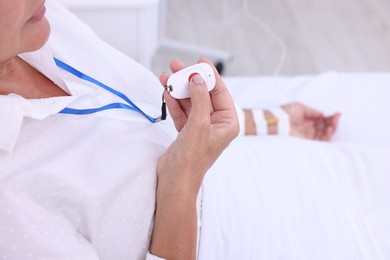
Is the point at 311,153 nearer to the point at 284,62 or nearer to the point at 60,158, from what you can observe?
the point at 60,158

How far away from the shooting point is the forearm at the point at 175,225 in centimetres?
80

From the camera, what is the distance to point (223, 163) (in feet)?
3.41

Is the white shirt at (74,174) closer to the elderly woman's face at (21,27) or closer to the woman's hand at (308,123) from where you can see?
the elderly woman's face at (21,27)

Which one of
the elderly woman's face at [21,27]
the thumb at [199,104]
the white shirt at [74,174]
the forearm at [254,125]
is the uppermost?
the elderly woman's face at [21,27]

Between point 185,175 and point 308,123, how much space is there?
2.10 feet

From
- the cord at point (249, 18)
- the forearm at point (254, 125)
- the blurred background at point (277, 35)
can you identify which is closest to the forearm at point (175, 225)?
the forearm at point (254, 125)

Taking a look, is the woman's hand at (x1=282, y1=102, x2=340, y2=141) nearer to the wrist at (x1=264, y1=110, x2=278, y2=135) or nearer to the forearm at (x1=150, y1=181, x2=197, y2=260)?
the wrist at (x1=264, y1=110, x2=278, y2=135)

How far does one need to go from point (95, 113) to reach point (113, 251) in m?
0.26

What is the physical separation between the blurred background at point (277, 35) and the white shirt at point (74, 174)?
1046 mm

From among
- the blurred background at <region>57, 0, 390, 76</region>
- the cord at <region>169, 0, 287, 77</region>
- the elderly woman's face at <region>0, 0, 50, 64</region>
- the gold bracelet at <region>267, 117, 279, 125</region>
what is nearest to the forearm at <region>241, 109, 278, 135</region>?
the gold bracelet at <region>267, 117, 279, 125</region>

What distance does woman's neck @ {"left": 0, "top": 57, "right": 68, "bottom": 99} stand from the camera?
0.82 metres

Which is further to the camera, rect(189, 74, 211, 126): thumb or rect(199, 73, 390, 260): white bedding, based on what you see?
rect(199, 73, 390, 260): white bedding

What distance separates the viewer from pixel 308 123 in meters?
1.32

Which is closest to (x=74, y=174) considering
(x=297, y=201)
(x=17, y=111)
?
(x=17, y=111)
